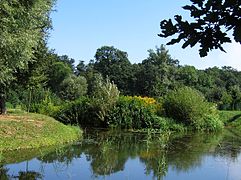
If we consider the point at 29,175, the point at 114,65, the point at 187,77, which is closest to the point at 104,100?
the point at 29,175

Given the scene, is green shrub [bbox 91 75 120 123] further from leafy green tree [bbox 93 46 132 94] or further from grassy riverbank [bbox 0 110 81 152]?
leafy green tree [bbox 93 46 132 94]

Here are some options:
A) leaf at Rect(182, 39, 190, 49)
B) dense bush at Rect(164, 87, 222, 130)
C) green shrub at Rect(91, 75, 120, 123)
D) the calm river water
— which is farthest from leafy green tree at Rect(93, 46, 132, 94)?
leaf at Rect(182, 39, 190, 49)

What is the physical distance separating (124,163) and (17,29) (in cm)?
595

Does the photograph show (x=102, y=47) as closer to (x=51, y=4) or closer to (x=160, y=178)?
(x=51, y=4)

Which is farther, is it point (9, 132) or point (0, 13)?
point (9, 132)

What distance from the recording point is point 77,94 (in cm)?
5769

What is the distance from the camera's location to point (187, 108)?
91.4 feet

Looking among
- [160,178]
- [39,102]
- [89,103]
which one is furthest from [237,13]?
[39,102]

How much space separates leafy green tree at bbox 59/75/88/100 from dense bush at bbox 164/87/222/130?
2974cm

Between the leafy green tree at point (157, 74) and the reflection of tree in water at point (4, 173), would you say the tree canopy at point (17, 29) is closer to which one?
the reflection of tree in water at point (4, 173)

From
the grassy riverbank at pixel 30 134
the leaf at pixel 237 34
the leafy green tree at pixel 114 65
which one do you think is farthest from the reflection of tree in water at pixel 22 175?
the leafy green tree at pixel 114 65

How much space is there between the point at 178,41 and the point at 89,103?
25.0 metres

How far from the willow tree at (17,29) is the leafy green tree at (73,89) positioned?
4048cm

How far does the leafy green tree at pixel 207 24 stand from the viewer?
2.79 metres
